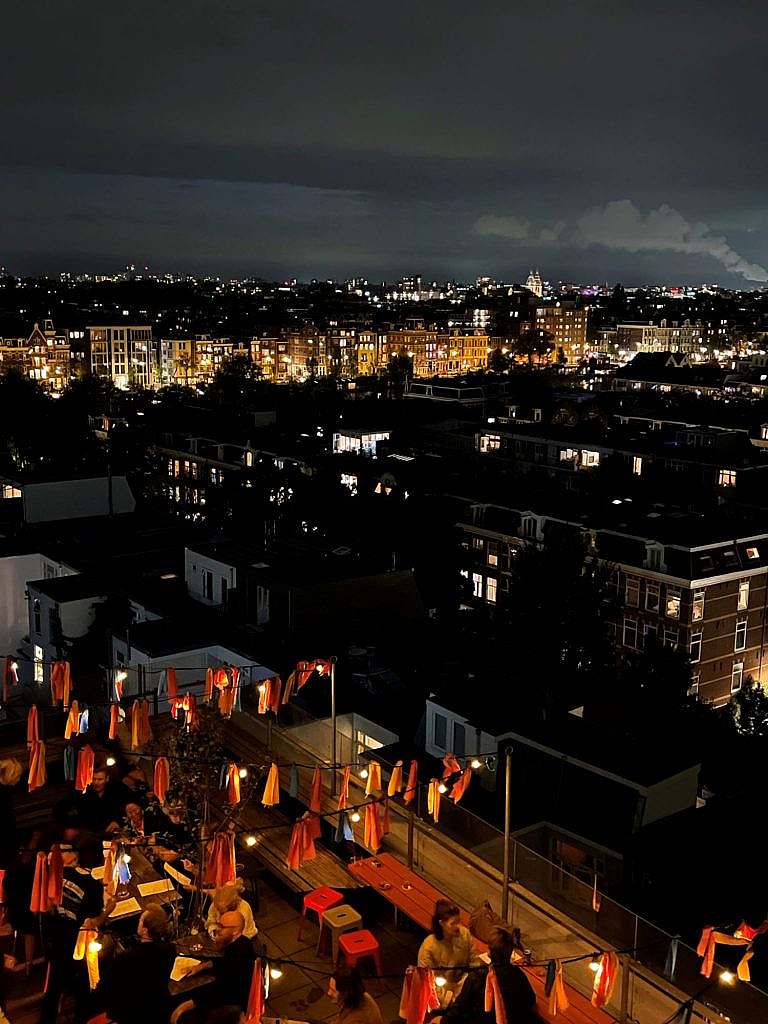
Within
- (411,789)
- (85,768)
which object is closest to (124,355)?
(85,768)

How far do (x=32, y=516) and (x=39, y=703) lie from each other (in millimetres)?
13672

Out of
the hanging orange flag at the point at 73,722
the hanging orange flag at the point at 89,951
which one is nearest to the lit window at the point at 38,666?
the hanging orange flag at the point at 73,722

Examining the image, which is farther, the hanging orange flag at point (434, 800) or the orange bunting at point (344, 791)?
the orange bunting at point (344, 791)

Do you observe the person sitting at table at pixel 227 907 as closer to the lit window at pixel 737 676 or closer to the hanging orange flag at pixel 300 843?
the hanging orange flag at pixel 300 843

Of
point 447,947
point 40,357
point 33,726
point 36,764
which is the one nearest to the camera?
point 447,947

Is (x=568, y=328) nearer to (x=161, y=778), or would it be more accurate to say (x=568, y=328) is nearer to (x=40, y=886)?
(x=161, y=778)

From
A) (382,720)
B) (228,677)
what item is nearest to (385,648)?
(382,720)

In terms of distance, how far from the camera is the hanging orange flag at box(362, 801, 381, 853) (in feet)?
22.9

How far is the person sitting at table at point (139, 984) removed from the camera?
5715 mm

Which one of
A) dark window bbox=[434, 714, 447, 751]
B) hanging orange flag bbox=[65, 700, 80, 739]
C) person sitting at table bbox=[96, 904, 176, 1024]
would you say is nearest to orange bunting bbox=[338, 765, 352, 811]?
person sitting at table bbox=[96, 904, 176, 1024]

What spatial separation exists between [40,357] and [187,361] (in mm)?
11767

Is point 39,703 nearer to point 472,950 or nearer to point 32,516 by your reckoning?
point 472,950

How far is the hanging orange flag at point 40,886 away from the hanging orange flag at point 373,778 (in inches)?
95.6

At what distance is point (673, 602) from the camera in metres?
22.8
